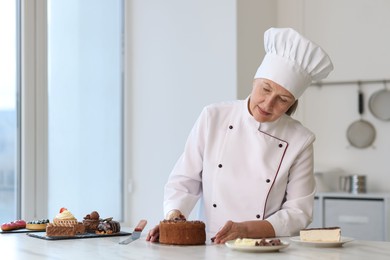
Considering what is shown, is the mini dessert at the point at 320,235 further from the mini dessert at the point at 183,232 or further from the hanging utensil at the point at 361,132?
the hanging utensil at the point at 361,132

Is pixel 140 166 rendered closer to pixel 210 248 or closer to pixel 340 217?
pixel 340 217

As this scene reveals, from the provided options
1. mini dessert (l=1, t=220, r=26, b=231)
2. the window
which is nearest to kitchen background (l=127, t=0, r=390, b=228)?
the window

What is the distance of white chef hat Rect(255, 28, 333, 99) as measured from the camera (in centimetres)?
251

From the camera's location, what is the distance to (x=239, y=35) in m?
4.80

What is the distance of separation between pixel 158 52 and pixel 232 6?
2.18ft

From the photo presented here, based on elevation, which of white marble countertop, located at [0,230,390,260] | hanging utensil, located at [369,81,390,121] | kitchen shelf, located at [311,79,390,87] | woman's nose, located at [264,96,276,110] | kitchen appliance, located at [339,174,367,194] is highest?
kitchen shelf, located at [311,79,390,87]

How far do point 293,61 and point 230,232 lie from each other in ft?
2.35

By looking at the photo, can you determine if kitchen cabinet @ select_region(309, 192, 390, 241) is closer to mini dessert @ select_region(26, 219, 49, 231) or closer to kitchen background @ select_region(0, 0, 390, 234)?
kitchen background @ select_region(0, 0, 390, 234)

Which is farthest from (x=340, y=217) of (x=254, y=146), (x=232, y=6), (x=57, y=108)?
(x=254, y=146)

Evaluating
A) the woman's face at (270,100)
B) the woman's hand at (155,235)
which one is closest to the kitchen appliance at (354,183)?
the woman's face at (270,100)

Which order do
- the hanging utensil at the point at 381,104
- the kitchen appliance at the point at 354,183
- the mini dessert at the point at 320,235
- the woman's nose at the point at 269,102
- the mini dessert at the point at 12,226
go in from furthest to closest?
1. the hanging utensil at the point at 381,104
2. the kitchen appliance at the point at 354,183
3. the mini dessert at the point at 12,226
4. the woman's nose at the point at 269,102
5. the mini dessert at the point at 320,235

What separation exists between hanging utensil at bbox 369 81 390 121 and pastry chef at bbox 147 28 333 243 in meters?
2.64

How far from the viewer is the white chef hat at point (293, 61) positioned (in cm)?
251

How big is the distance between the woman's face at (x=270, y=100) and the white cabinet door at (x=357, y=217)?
233 cm
